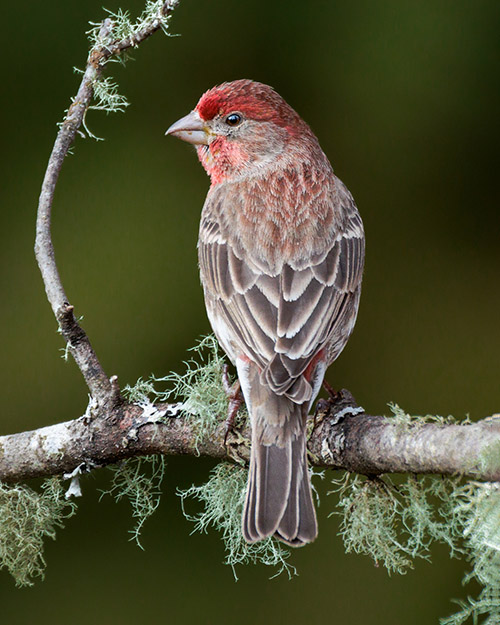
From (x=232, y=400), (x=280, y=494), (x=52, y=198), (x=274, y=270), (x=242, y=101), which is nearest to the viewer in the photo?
(x=280, y=494)

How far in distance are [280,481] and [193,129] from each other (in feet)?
5.30

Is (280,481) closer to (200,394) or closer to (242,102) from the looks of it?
(200,394)

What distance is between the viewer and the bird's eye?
143 inches

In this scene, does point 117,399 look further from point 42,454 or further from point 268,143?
point 268,143

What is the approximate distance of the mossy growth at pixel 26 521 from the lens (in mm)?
3006

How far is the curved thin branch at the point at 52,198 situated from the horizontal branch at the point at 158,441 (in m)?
0.10

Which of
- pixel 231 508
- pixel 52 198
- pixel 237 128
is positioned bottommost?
pixel 231 508

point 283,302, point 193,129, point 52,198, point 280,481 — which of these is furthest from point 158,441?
point 193,129

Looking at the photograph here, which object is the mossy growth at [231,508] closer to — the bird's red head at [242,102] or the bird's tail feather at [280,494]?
the bird's tail feather at [280,494]

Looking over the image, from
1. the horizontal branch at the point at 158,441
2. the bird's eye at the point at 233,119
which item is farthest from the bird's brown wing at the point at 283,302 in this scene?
the bird's eye at the point at 233,119

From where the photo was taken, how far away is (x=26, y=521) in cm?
303

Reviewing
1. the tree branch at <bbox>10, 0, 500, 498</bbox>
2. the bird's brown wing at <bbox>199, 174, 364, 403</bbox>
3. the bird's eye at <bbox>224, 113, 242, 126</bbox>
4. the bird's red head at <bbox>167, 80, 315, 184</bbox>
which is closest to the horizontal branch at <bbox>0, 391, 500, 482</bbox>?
the tree branch at <bbox>10, 0, 500, 498</bbox>

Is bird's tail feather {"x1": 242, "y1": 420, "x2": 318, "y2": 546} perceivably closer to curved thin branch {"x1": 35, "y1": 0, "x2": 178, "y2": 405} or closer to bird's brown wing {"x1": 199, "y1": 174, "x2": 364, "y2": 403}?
bird's brown wing {"x1": 199, "y1": 174, "x2": 364, "y2": 403}

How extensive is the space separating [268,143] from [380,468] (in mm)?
1628
